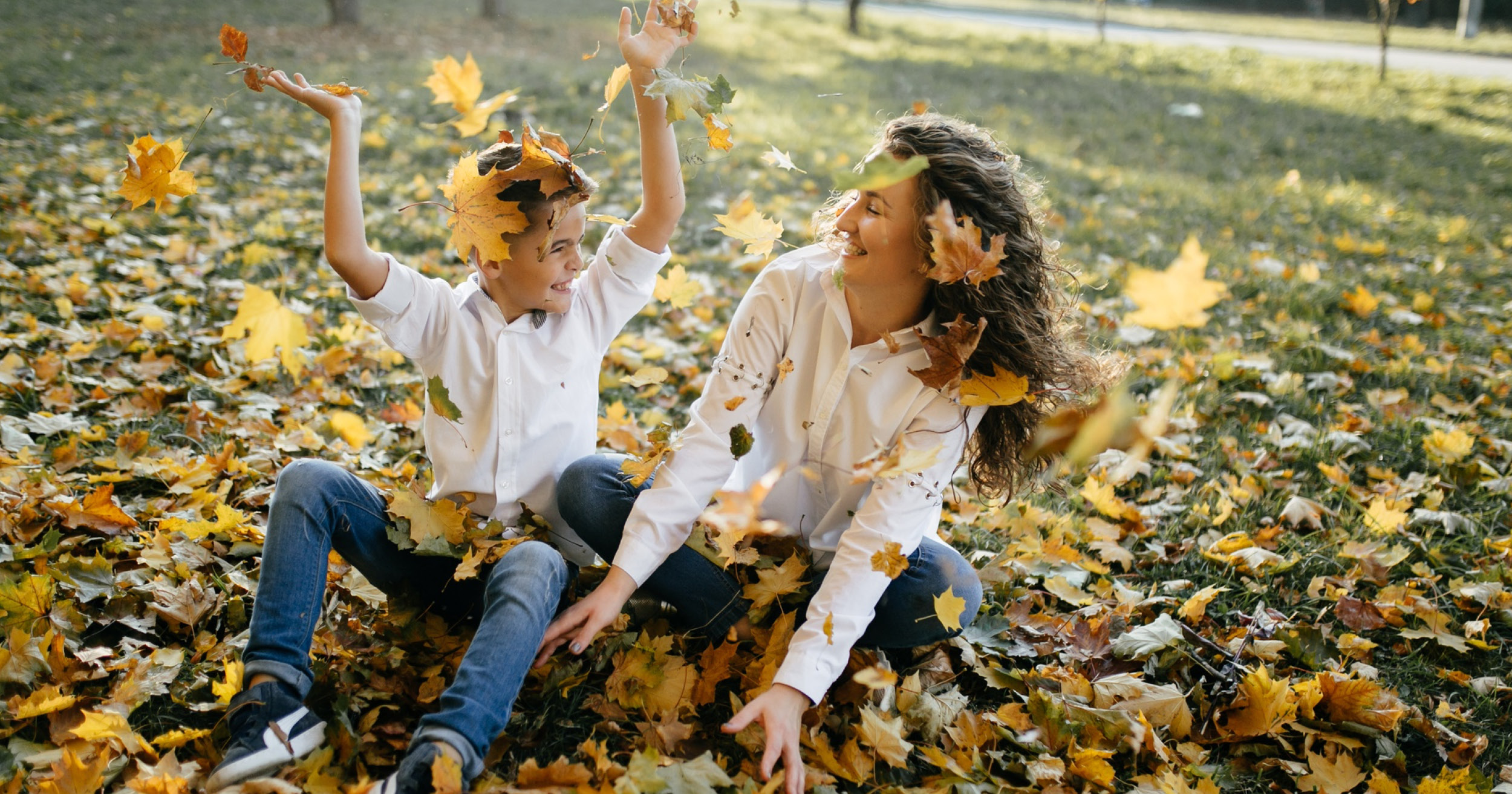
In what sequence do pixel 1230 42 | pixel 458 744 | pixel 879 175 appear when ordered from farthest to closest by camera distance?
pixel 1230 42 → pixel 458 744 → pixel 879 175

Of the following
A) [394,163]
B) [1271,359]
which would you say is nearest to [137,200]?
[1271,359]

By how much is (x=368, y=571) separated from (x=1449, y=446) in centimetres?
297

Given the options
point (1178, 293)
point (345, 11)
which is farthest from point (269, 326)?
point (345, 11)

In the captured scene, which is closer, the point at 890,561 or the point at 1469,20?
the point at 890,561

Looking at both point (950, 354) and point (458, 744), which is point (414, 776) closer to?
point (458, 744)

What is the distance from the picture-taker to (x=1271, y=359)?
143 inches

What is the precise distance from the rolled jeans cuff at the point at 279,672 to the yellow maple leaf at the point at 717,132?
1.15 metres

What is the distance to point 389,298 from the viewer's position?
1709mm

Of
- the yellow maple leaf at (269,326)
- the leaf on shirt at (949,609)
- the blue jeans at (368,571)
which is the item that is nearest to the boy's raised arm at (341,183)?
the blue jeans at (368,571)

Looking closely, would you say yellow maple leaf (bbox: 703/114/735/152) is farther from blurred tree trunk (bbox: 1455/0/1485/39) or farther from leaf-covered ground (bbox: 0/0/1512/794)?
blurred tree trunk (bbox: 1455/0/1485/39)

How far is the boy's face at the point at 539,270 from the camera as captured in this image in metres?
1.84

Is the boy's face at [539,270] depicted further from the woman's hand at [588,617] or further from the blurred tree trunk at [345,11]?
the blurred tree trunk at [345,11]

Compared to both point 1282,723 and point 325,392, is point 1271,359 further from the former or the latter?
point 325,392

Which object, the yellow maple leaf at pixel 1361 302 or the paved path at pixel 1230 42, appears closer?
the yellow maple leaf at pixel 1361 302
